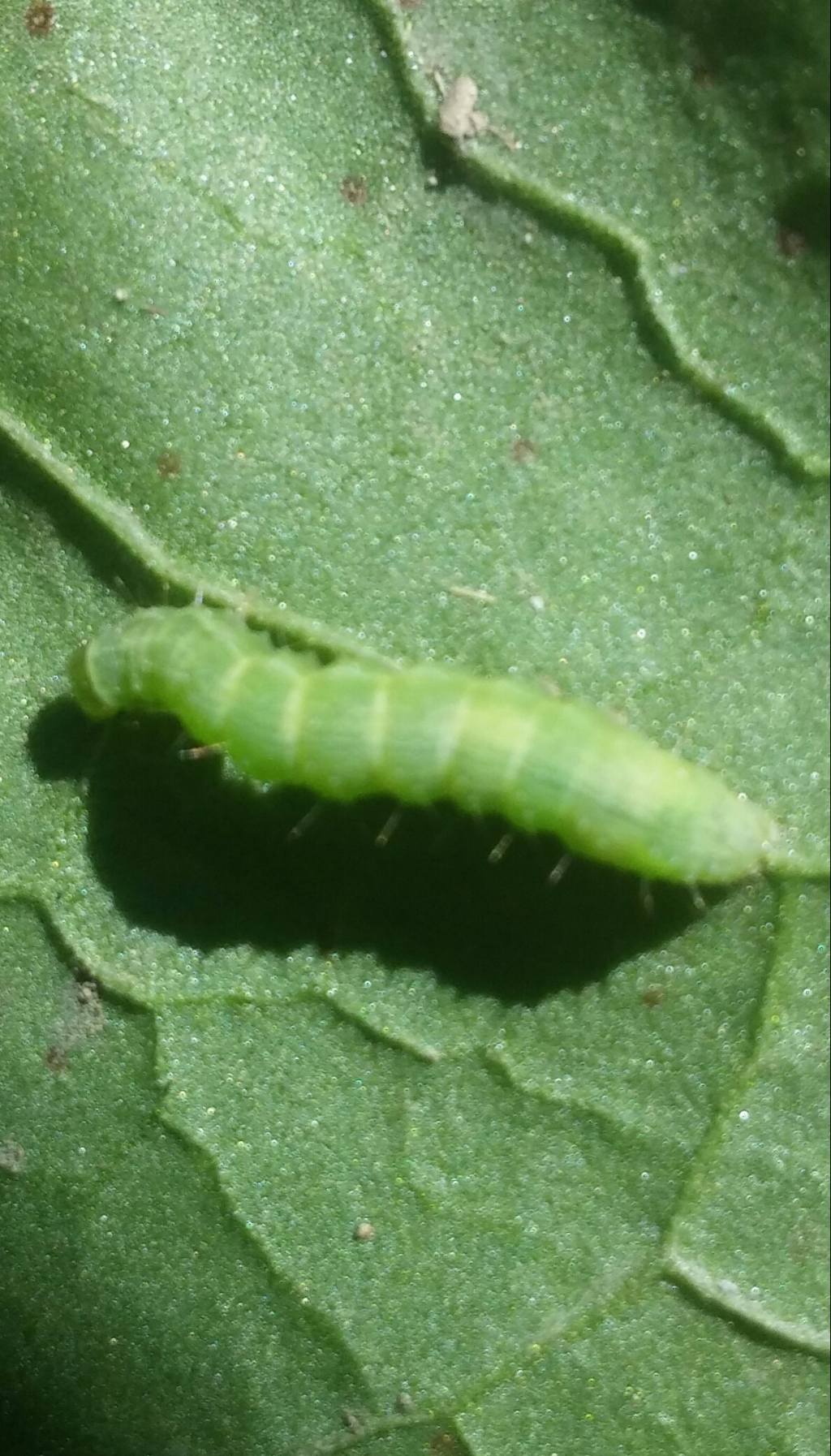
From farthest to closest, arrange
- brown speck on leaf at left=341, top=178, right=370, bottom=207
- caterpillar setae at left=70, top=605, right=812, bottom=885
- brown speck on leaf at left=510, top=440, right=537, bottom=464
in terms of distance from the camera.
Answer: brown speck on leaf at left=510, top=440, right=537, bottom=464 < brown speck on leaf at left=341, top=178, right=370, bottom=207 < caterpillar setae at left=70, top=605, right=812, bottom=885

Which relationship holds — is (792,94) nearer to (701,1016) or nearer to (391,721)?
(391,721)

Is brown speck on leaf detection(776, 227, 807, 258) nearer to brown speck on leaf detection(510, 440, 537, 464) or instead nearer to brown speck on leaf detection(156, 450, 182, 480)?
brown speck on leaf detection(510, 440, 537, 464)

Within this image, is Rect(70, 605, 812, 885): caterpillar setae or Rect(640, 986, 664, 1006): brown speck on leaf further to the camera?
Rect(640, 986, 664, 1006): brown speck on leaf

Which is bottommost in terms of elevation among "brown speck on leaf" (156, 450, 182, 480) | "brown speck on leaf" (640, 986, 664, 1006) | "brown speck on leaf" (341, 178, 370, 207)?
"brown speck on leaf" (640, 986, 664, 1006)

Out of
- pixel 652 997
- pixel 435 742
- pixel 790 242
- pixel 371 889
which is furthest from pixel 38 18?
pixel 652 997

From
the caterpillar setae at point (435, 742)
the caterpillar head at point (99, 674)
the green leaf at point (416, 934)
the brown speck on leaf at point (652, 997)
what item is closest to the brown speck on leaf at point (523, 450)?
the green leaf at point (416, 934)

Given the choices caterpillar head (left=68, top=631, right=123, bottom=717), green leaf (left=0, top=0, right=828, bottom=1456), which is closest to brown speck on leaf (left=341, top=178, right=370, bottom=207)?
green leaf (left=0, top=0, right=828, bottom=1456)

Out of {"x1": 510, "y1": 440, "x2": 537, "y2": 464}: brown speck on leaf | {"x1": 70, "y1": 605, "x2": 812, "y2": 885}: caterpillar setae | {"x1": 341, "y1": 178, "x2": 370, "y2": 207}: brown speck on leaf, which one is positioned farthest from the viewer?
{"x1": 510, "y1": 440, "x2": 537, "y2": 464}: brown speck on leaf

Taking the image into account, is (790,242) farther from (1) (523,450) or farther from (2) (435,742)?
(2) (435,742)
